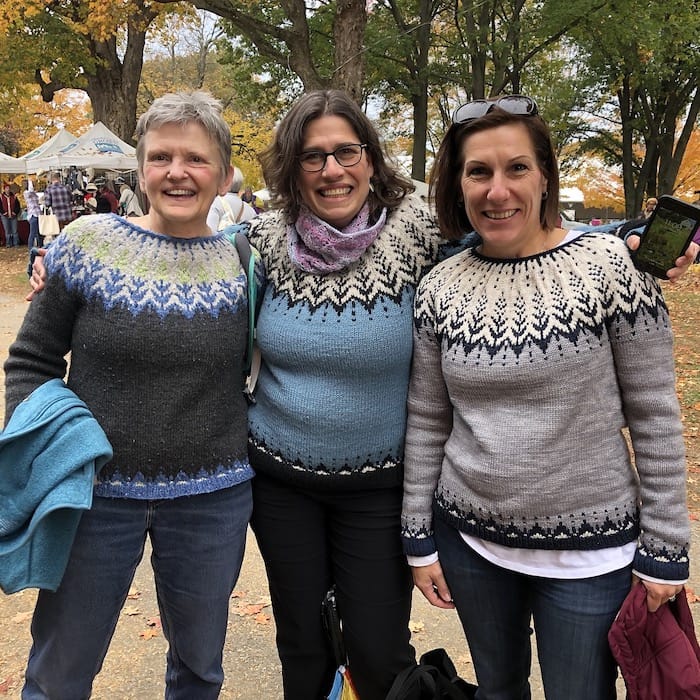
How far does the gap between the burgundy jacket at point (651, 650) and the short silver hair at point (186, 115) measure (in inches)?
67.9

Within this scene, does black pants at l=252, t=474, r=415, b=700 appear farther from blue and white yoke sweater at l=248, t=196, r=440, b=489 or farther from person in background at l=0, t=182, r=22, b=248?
person in background at l=0, t=182, r=22, b=248

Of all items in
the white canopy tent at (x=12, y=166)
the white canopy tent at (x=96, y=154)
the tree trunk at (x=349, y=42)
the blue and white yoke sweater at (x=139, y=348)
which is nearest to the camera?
the blue and white yoke sweater at (x=139, y=348)

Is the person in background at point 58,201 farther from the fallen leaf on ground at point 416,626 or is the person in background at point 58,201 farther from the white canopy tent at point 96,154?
the fallen leaf on ground at point 416,626

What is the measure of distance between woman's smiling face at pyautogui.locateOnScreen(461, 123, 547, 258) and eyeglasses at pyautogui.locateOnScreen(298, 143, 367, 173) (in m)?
0.41

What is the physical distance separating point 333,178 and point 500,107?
0.56 m

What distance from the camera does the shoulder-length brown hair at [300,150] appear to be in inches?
85.2

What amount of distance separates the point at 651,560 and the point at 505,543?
0.36 meters

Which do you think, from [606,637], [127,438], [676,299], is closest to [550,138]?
[606,637]

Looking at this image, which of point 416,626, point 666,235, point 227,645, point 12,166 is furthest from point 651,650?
point 12,166

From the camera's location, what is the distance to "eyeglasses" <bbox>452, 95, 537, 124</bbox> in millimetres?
1850

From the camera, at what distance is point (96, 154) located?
55.1 ft

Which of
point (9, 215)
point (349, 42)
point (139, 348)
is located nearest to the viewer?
point (139, 348)

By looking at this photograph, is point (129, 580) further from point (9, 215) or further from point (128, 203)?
point (9, 215)

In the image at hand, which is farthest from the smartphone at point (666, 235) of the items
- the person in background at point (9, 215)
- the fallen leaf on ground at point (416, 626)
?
the person in background at point (9, 215)
